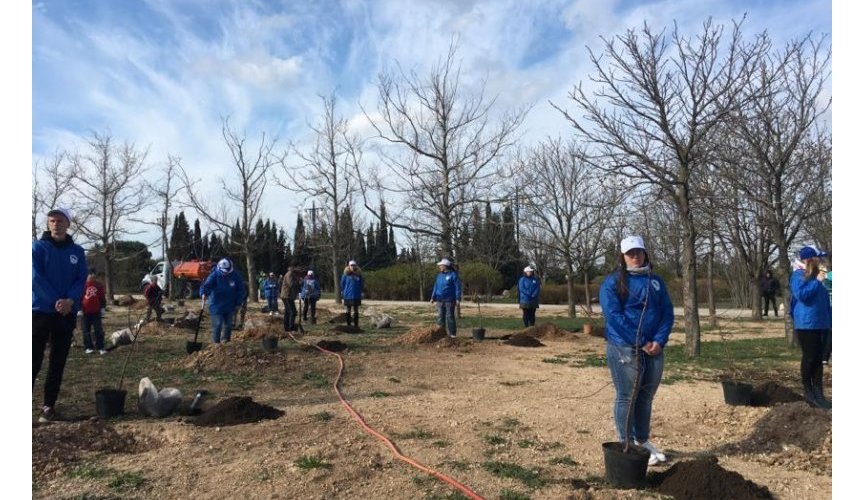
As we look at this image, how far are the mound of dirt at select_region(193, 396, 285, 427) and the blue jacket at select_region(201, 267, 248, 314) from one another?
504 centimetres

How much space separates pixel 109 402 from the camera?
6.03 m

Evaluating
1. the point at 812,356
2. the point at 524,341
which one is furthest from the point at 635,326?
the point at 524,341

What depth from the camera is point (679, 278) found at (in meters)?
28.2

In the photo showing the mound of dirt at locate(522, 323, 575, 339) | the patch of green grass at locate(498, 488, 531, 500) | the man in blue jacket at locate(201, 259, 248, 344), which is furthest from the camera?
the mound of dirt at locate(522, 323, 575, 339)

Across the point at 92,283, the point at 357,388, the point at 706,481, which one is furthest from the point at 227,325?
the point at 706,481

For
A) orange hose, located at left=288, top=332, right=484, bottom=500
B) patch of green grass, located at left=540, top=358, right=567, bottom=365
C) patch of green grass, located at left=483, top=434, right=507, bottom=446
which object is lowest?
patch of green grass, located at left=540, top=358, right=567, bottom=365

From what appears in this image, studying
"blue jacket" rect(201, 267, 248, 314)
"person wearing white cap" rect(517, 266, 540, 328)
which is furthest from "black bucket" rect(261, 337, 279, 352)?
"person wearing white cap" rect(517, 266, 540, 328)

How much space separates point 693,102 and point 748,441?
6.72 meters

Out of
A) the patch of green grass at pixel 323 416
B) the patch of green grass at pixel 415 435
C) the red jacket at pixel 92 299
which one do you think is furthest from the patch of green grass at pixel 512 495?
the red jacket at pixel 92 299

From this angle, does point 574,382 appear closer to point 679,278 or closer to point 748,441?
point 748,441

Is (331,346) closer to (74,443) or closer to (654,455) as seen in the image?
(74,443)

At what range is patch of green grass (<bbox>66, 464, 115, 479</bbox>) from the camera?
4.35 metres

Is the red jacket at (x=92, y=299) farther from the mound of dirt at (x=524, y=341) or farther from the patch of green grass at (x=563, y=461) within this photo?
the patch of green grass at (x=563, y=461)

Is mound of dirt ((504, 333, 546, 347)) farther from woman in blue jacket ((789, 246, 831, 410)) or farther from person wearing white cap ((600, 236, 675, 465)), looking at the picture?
person wearing white cap ((600, 236, 675, 465))
